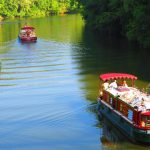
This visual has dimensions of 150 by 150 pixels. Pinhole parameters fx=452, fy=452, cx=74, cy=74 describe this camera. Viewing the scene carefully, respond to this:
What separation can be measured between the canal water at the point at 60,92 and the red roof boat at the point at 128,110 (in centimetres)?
69

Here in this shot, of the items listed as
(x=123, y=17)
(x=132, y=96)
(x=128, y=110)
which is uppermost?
(x=123, y=17)

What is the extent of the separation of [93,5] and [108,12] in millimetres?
10518

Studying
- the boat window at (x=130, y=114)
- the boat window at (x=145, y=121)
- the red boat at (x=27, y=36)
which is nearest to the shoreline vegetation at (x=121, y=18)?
the red boat at (x=27, y=36)

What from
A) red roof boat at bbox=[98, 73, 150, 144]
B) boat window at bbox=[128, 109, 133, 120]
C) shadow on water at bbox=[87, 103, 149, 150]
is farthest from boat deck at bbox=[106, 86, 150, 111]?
shadow on water at bbox=[87, 103, 149, 150]

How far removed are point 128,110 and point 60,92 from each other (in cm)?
1295

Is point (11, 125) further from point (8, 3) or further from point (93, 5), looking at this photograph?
point (8, 3)

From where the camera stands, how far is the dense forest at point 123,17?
60.9m

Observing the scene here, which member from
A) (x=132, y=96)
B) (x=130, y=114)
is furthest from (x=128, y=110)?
(x=132, y=96)

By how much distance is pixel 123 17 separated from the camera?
75688 millimetres

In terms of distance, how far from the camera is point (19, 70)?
168 ft

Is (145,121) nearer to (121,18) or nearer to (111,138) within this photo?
(111,138)

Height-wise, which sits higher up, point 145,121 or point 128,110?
point 128,110

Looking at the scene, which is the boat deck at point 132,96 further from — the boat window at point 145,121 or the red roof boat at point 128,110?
the boat window at point 145,121

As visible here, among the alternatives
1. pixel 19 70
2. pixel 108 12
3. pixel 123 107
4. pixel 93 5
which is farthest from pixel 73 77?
pixel 93 5
